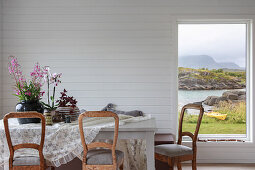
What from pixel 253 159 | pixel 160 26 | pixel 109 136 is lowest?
pixel 253 159

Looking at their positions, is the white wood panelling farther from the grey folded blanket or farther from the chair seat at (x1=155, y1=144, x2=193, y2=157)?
the chair seat at (x1=155, y1=144, x2=193, y2=157)

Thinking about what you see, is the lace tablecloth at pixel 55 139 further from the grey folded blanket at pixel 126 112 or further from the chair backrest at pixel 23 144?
the grey folded blanket at pixel 126 112

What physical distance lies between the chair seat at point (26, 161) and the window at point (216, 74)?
9.13 feet

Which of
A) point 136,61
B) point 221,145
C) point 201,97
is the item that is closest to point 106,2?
point 136,61

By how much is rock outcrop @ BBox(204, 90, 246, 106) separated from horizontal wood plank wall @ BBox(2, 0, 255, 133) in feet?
2.10

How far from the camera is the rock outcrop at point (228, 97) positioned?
4793 mm

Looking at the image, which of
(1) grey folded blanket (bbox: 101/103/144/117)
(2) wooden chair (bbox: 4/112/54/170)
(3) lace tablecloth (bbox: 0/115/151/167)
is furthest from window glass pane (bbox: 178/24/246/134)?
(2) wooden chair (bbox: 4/112/54/170)

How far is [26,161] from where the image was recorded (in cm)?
268

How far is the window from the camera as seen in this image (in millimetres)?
4777

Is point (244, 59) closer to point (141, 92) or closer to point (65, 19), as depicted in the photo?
point (141, 92)

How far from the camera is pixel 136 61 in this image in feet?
15.4

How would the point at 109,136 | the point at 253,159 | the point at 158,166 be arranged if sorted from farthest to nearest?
1. the point at 253,159
2. the point at 158,166
3. the point at 109,136

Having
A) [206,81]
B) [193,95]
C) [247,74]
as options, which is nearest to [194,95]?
[193,95]

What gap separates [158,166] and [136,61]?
173cm
